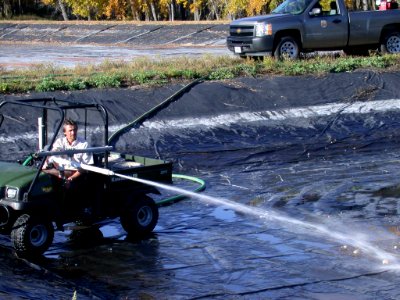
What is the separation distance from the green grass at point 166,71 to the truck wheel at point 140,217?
8.34 m

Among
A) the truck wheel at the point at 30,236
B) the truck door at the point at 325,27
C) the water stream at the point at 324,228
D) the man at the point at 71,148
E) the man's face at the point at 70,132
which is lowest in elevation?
Result: the water stream at the point at 324,228

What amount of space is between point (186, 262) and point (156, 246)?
945 mm

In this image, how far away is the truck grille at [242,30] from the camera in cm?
2467

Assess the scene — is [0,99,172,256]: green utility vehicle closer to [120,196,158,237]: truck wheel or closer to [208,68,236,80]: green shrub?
[120,196,158,237]: truck wheel

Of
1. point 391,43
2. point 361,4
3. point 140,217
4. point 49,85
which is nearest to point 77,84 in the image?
point 49,85

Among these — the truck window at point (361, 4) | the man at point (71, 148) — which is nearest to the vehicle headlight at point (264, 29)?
the man at point (71, 148)

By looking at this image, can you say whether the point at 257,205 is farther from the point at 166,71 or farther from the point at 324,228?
the point at 166,71

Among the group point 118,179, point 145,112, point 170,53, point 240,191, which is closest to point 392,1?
point 170,53

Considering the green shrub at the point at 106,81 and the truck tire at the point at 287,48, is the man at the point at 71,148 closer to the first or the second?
the green shrub at the point at 106,81

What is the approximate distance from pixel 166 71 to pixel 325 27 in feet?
20.0

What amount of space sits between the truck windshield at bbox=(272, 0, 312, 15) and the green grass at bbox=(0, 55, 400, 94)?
1.54 meters

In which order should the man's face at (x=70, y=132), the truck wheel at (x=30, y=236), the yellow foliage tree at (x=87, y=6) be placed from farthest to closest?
the yellow foliage tree at (x=87, y=6) < the man's face at (x=70, y=132) < the truck wheel at (x=30, y=236)

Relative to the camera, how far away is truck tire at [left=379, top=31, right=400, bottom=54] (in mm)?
26484

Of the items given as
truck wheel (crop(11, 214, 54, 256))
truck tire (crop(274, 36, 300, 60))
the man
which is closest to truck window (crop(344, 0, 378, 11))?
truck tire (crop(274, 36, 300, 60))
